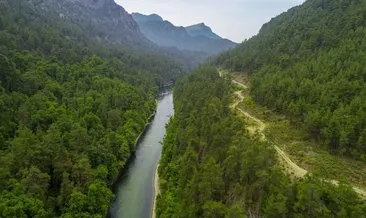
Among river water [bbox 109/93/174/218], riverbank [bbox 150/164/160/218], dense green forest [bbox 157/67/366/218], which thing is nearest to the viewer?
dense green forest [bbox 157/67/366/218]

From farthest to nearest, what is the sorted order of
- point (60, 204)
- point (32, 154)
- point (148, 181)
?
point (148, 181) → point (32, 154) → point (60, 204)

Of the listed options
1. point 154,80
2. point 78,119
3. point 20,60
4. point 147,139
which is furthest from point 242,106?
→ point 154,80

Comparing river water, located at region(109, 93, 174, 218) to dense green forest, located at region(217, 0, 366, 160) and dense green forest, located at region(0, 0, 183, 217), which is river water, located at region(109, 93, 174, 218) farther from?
dense green forest, located at region(217, 0, 366, 160)

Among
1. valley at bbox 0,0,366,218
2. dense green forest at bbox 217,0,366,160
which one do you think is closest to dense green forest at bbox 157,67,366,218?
valley at bbox 0,0,366,218

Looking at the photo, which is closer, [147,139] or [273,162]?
[273,162]

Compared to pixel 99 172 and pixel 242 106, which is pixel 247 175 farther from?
pixel 242 106

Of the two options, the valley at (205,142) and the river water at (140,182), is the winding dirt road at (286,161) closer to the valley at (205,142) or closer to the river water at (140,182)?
the valley at (205,142)

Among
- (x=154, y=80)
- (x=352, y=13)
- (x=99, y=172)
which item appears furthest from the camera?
(x=154, y=80)
